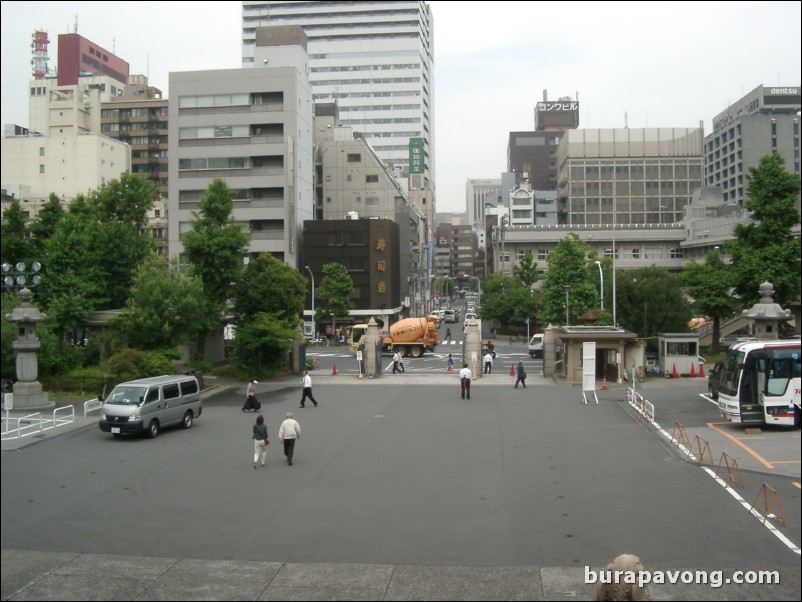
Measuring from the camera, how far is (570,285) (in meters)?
52.1

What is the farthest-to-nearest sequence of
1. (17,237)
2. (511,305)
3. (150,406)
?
(511,305) < (17,237) < (150,406)

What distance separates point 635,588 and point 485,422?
55.7ft

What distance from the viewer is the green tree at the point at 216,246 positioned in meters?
38.0

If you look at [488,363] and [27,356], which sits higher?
[27,356]

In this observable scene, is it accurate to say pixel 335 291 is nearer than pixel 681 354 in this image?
No

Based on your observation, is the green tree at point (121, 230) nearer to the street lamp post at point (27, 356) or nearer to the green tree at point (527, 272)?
the street lamp post at point (27, 356)

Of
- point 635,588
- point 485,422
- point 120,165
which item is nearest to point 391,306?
point 120,165

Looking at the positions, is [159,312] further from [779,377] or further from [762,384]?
[779,377]

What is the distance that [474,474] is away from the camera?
52.6 feet

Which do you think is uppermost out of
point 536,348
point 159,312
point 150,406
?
point 159,312

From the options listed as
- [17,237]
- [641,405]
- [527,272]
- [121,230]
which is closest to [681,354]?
[641,405]

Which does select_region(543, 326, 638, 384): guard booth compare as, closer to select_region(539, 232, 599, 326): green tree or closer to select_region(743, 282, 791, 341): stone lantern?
select_region(743, 282, 791, 341): stone lantern

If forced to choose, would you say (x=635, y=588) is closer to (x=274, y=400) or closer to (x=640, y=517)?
(x=640, y=517)

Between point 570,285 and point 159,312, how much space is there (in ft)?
99.7
